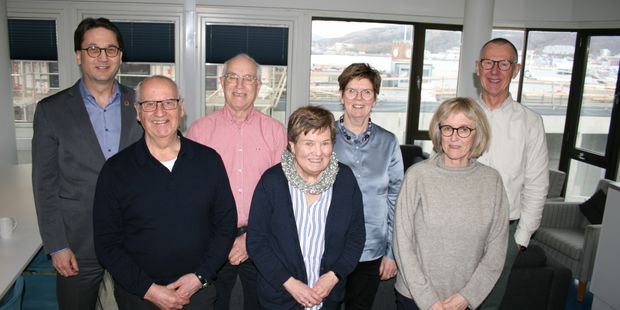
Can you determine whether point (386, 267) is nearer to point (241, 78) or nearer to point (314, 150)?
point (314, 150)

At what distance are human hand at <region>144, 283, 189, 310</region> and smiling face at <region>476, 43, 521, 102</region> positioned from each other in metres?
1.83

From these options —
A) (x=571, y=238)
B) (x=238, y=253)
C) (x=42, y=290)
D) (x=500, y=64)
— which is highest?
(x=500, y=64)

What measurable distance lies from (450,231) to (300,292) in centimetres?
71

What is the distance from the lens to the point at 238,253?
2.33m

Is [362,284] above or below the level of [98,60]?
below

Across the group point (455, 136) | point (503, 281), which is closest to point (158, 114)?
point (455, 136)

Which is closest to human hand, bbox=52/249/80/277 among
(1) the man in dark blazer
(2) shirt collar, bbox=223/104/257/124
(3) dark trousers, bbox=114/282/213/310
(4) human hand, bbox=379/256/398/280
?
(1) the man in dark blazer

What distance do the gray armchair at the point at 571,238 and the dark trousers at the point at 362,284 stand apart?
2318 mm

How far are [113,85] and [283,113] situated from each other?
4343 mm

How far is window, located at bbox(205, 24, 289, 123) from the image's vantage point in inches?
244

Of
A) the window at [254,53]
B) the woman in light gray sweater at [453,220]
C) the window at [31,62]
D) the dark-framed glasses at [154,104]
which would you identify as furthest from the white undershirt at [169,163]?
the window at [31,62]

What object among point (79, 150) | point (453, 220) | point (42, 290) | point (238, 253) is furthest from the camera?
point (42, 290)

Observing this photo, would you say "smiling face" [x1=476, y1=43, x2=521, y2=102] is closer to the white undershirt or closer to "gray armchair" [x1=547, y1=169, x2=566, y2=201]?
the white undershirt

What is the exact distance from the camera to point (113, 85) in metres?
2.37
